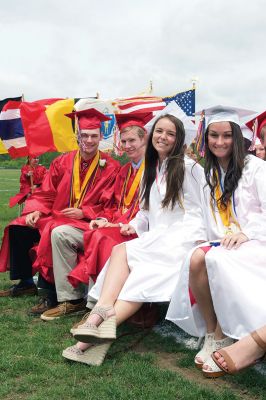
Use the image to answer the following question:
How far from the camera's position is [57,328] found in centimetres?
465

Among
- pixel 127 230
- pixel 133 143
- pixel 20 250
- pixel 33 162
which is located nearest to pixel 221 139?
pixel 127 230

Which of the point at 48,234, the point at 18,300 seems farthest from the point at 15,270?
the point at 48,234

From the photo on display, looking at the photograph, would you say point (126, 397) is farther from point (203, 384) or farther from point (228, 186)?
point (228, 186)

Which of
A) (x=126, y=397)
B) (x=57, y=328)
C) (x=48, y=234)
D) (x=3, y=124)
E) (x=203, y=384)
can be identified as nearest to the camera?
(x=126, y=397)

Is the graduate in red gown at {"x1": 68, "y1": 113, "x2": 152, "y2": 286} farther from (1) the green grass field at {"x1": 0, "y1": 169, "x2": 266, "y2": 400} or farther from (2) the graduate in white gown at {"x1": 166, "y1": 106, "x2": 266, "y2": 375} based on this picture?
(2) the graduate in white gown at {"x1": 166, "y1": 106, "x2": 266, "y2": 375}

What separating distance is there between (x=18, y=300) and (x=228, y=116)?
319cm

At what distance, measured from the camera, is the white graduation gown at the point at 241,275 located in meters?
3.39

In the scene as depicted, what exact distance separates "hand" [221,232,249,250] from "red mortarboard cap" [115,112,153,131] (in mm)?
2018

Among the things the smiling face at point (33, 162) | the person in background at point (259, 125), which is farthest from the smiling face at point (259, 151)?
the smiling face at point (33, 162)

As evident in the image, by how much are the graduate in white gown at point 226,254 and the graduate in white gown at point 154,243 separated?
0.82 feet

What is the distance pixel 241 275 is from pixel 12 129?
5.11 m

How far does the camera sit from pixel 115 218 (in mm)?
5328

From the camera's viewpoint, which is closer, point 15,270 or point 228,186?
point 228,186

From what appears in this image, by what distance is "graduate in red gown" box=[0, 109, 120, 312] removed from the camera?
5523mm
